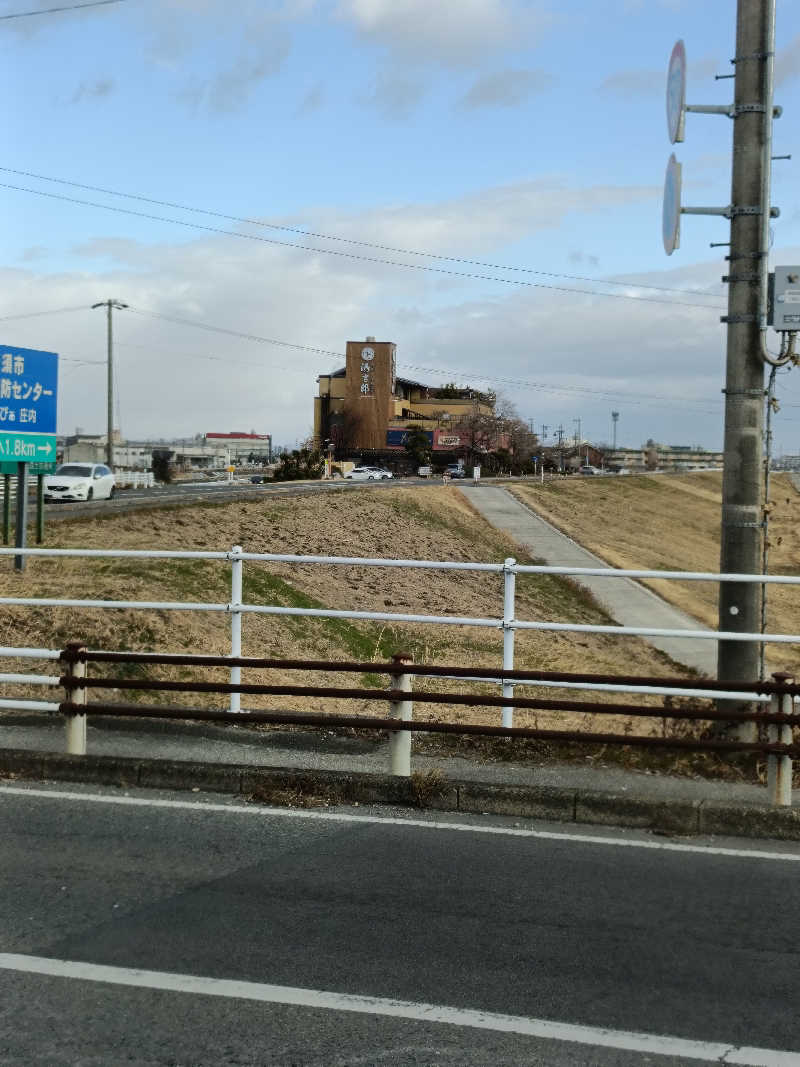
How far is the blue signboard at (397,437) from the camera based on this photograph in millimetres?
136500

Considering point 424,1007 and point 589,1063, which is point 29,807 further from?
point 589,1063

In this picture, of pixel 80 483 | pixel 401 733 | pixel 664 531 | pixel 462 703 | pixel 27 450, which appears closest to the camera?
pixel 401 733

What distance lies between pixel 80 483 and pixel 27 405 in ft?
77.4

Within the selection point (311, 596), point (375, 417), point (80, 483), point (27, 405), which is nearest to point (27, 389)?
point (27, 405)

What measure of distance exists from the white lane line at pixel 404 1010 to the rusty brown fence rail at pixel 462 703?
3.04 metres

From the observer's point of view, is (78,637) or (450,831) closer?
(450,831)

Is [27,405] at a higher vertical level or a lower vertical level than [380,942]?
higher

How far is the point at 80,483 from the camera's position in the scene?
41281mm

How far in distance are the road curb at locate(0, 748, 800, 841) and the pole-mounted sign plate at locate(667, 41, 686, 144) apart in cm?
536

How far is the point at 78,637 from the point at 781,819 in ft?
31.4

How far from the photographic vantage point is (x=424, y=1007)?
446cm

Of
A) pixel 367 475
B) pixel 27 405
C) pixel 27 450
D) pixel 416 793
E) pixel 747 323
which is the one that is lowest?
pixel 416 793

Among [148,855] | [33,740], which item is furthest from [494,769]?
[33,740]

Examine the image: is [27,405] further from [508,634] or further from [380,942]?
[380,942]
